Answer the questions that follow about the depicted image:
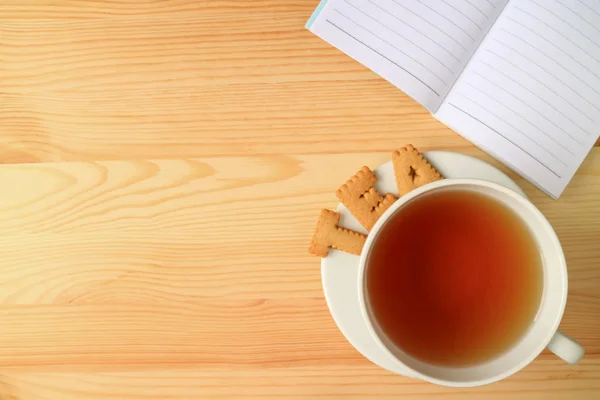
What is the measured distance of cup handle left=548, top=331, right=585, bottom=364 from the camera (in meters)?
0.48

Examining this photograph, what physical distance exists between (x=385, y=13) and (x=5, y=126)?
493 mm

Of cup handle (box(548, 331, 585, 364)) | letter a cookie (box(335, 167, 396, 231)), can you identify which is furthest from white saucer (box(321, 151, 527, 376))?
cup handle (box(548, 331, 585, 364))

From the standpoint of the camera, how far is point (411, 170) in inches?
22.4

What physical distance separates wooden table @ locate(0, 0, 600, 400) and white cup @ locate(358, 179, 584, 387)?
0.13 meters

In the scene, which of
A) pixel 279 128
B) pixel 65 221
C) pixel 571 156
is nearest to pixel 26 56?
pixel 65 221

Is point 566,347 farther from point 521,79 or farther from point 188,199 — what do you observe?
point 188,199

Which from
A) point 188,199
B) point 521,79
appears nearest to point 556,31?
point 521,79

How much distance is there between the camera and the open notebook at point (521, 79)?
604 millimetres

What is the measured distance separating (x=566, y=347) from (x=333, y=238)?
0.80ft

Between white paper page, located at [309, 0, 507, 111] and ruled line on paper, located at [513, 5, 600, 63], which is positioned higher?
ruled line on paper, located at [513, 5, 600, 63]

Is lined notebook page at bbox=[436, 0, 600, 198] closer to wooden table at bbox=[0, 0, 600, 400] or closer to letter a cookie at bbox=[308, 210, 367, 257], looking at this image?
wooden table at bbox=[0, 0, 600, 400]

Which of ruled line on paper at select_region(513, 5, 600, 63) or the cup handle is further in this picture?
ruled line on paper at select_region(513, 5, 600, 63)

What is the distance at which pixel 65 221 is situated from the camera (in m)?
0.66

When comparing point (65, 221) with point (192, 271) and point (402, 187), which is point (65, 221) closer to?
point (192, 271)
